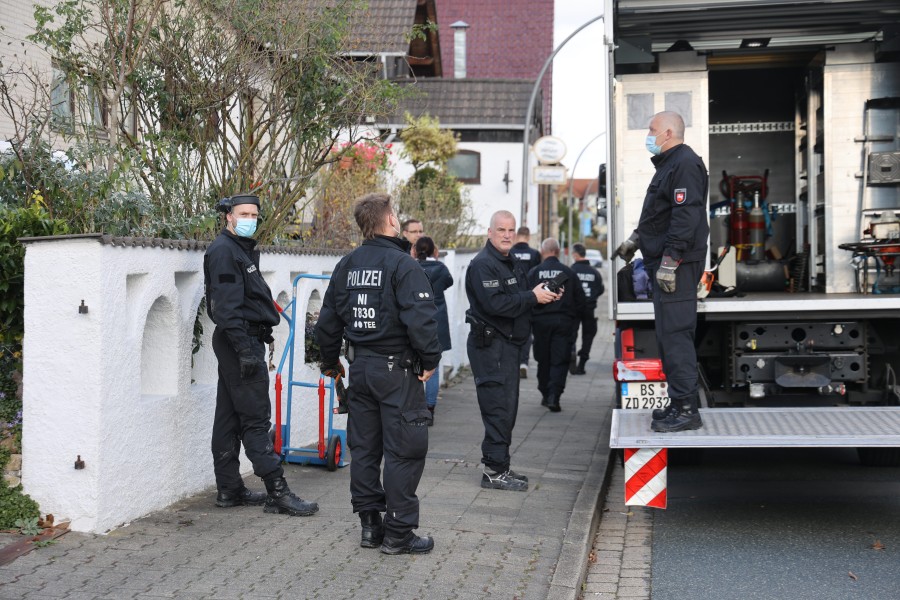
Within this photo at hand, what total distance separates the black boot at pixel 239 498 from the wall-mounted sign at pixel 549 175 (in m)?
14.4

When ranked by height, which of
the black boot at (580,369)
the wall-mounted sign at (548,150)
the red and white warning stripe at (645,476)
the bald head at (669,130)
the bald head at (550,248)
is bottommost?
the black boot at (580,369)

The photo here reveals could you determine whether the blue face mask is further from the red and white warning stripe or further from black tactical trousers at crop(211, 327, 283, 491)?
the red and white warning stripe

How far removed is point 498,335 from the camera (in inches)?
311

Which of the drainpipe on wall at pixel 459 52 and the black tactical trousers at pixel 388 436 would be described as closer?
the black tactical trousers at pixel 388 436

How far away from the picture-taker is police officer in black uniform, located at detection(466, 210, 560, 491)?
7.83m

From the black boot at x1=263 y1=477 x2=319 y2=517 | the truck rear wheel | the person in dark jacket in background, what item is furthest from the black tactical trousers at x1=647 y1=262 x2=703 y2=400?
the person in dark jacket in background

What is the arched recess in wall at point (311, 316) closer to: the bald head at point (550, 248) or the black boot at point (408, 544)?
the black boot at point (408, 544)

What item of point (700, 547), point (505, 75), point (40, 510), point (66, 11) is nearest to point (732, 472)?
point (700, 547)

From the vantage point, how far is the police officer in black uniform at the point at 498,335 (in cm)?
783

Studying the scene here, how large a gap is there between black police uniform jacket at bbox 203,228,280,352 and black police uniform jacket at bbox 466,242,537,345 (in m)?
1.60

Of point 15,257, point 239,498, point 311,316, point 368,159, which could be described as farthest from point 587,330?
point 15,257

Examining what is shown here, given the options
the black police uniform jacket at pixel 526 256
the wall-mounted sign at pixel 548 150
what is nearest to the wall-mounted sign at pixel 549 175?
the wall-mounted sign at pixel 548 150

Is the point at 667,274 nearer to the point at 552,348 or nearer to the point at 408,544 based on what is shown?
the point at 408,544

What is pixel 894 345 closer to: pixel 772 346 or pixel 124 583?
pixel 772 346
